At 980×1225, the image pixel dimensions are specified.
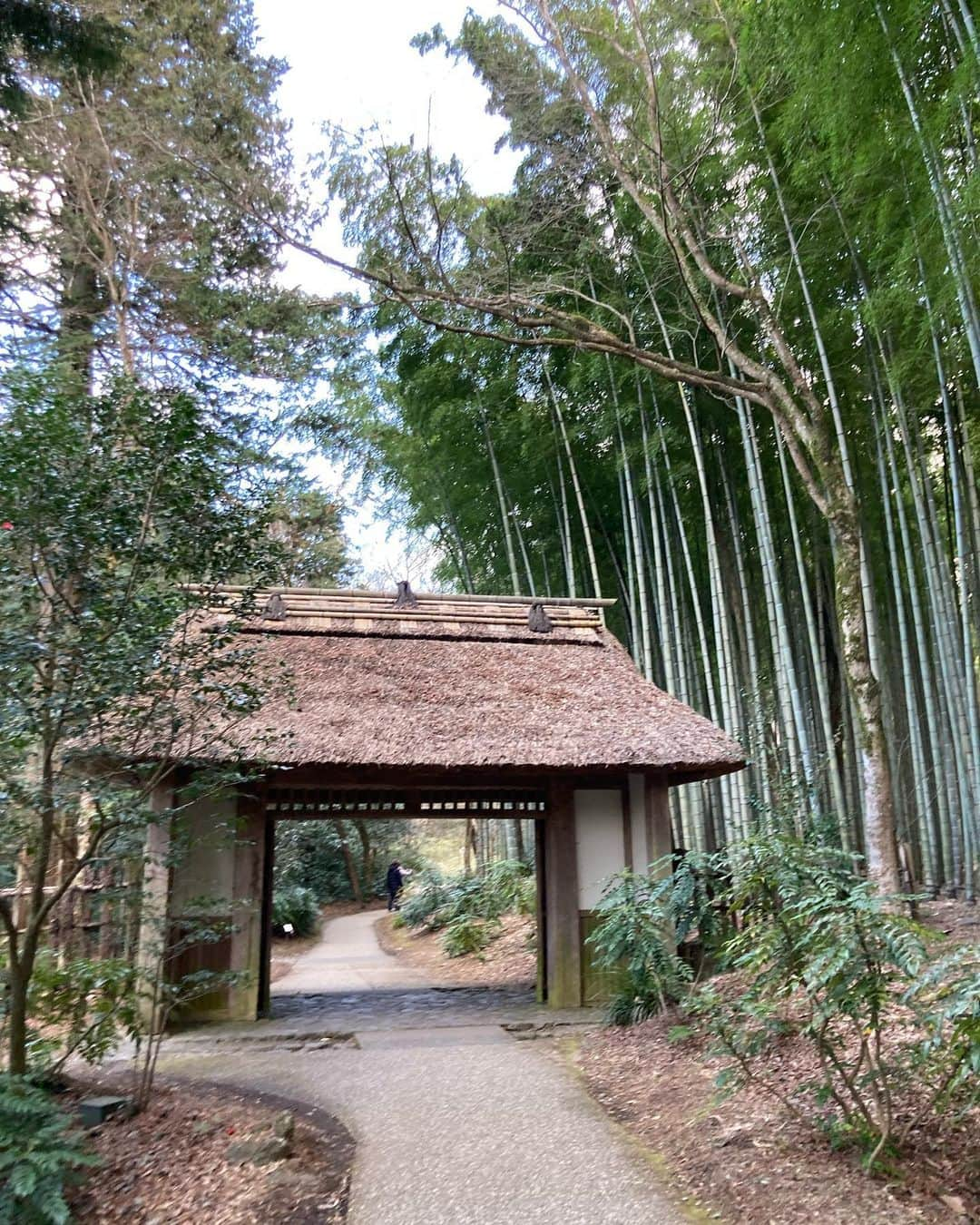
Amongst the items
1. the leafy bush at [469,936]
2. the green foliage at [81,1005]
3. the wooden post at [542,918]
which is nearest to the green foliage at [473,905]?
the leafy bush at [469,936]

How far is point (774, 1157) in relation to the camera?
296cm

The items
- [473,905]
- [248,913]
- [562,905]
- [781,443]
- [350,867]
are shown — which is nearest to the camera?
[248,913]

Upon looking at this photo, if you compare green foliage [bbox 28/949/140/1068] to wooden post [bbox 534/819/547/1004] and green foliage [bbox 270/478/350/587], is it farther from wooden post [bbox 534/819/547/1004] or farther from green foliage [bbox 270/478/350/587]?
green foliage [bbox 270/478/350/587]

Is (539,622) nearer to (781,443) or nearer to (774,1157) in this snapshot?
(781,443)

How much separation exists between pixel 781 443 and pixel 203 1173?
21.4 feet

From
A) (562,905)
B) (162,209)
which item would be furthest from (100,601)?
(162,209)

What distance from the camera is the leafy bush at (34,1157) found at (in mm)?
2500

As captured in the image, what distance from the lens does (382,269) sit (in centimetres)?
668

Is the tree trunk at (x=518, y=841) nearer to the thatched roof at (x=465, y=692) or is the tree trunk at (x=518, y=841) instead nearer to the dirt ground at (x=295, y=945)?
the dirt ground at (x=295, y=945)

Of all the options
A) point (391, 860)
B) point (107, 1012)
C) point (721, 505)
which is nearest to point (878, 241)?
point (721, 505)

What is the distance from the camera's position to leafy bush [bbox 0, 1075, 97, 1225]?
250cm

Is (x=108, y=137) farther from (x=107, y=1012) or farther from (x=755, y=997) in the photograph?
(x=755, y=997)

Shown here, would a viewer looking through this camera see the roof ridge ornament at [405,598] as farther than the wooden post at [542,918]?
Yes

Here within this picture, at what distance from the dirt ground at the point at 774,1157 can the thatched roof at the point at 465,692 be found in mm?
2230
